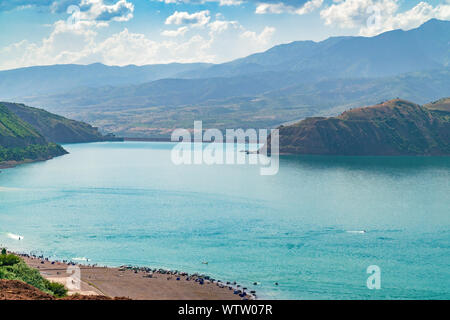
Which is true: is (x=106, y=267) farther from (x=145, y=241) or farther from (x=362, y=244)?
(x=362, y=244)

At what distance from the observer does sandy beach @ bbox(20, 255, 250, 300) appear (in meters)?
65.4

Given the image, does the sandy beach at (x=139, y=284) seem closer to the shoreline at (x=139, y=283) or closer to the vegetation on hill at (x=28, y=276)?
the shoreline at (x=139, y=283)

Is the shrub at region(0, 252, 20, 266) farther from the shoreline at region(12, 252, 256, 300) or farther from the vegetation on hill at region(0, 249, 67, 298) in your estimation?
the shoreline at region(12, 252, 256, 300)

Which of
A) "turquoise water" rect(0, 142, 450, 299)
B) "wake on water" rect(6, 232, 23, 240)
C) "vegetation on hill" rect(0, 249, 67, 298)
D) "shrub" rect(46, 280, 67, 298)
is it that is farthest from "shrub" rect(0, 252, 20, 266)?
"wake on water" rect(6, 232, 23, 240)

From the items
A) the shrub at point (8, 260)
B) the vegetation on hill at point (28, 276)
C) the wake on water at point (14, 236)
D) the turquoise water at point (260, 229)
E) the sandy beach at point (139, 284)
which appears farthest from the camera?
the wake on water at point (14, 236)

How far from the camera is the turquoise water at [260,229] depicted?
74438 mm

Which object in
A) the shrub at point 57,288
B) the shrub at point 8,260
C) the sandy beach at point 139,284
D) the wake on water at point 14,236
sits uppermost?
the shrub at point 8,260

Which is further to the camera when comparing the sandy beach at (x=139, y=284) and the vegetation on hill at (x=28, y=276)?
the sandy beach at (x=139, y=284)

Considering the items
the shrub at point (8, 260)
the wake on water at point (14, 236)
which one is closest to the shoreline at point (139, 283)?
the shrub at point (8, 260)

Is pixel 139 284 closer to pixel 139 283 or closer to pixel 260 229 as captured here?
pixel 139 283

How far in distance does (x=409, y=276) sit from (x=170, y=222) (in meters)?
51.9

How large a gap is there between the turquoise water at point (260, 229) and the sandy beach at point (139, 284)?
4.60 m

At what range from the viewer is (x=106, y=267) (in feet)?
257
